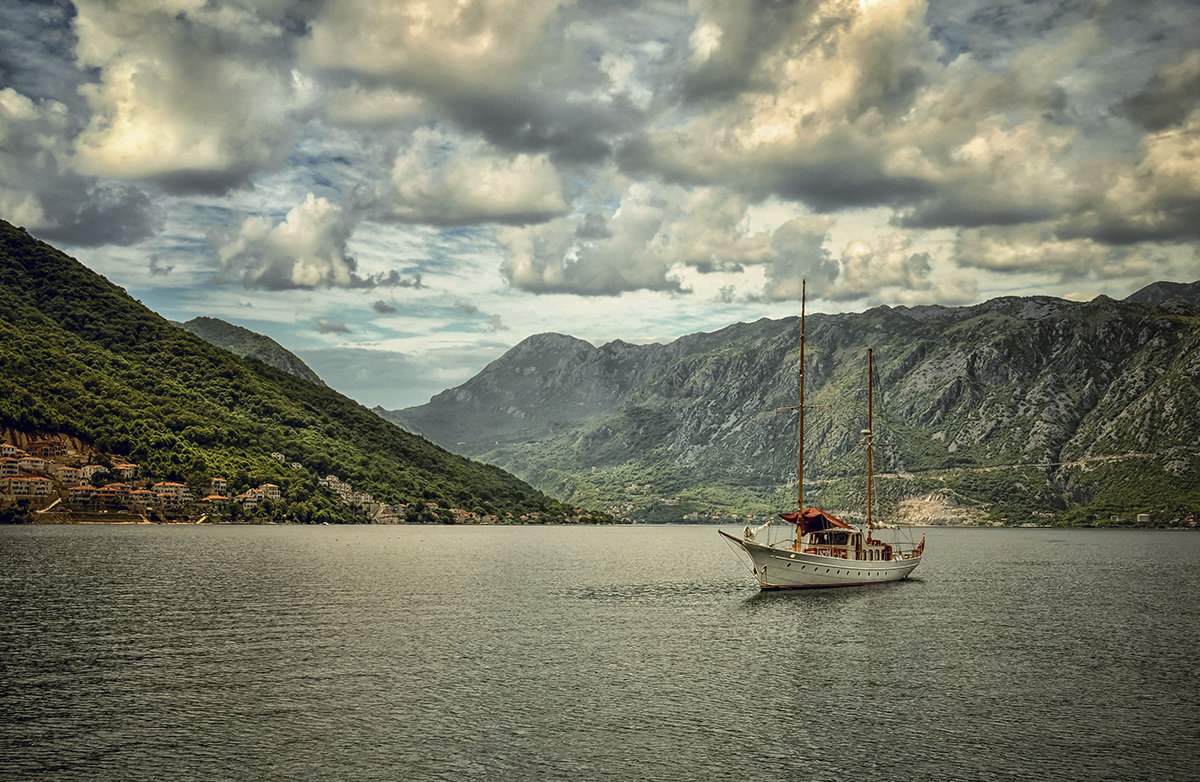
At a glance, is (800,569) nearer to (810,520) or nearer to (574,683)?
(810,520)

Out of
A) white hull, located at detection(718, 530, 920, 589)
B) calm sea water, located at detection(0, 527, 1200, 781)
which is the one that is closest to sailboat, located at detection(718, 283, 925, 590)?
white hull, located at detection(718, 530, 920, 589)

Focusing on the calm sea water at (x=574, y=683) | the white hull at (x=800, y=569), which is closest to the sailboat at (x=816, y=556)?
the white hull at (x=800, y=569)

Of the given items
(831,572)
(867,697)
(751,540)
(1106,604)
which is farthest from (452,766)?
(1106,604)

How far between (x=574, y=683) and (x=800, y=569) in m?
59.6

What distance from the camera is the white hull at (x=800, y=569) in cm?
9650

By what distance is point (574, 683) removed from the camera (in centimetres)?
4644

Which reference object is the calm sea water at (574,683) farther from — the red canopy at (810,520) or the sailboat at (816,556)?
the red canopy at (810,520)

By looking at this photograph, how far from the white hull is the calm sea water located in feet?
7.41

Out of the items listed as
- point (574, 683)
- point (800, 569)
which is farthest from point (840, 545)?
point (574, 683)

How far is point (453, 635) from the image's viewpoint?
62.8 metres

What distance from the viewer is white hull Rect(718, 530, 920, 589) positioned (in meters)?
96.5

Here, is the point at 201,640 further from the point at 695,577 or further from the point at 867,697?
the point at 695,577

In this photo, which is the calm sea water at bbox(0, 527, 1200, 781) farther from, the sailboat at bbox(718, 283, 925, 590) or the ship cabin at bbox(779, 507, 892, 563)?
the ship cabin at bbox(779, 507, 892, 563)

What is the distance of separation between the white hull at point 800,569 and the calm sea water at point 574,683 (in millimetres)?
2258
